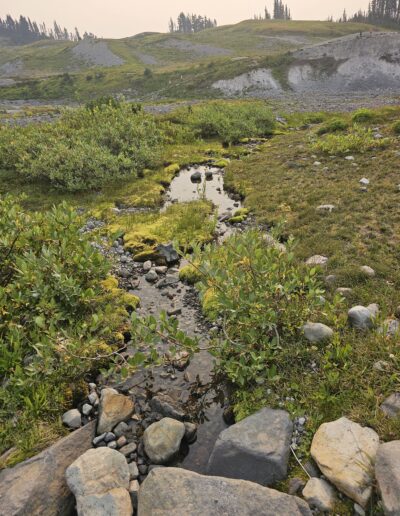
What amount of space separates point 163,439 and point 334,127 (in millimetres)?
23081

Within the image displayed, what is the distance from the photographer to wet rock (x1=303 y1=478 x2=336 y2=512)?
13.3 ft

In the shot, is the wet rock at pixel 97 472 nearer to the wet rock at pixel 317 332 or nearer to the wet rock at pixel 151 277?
the wet rock at pixel 317 332

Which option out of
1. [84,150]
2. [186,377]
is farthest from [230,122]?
[186,377]

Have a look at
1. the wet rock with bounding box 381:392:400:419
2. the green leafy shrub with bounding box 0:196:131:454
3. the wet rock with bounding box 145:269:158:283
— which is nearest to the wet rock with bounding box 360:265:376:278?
the wet rock with bounding box 381:392:400:419

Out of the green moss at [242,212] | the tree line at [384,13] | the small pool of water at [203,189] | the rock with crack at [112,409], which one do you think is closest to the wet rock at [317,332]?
the rock with crack at [112,409]

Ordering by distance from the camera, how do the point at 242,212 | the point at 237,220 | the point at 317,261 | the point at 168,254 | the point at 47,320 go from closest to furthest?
the point at 47,320 < the point at 317,261 < the point at 168,254 < the point at 237,220 < the point at 242,212

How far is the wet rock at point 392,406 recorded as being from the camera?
15.6 ft

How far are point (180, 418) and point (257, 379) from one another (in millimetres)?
1450

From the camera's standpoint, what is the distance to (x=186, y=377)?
647cm

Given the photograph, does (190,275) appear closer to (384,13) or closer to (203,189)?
(203,189)

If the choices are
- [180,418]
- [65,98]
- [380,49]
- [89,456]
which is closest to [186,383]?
[180,418]

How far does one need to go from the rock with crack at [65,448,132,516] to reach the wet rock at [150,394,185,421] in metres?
1.10

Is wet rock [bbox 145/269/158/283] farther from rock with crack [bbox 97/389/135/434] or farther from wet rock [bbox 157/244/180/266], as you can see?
rock with crack [bbox 97/389/135/434]

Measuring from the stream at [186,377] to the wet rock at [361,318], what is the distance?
9.07 feet
